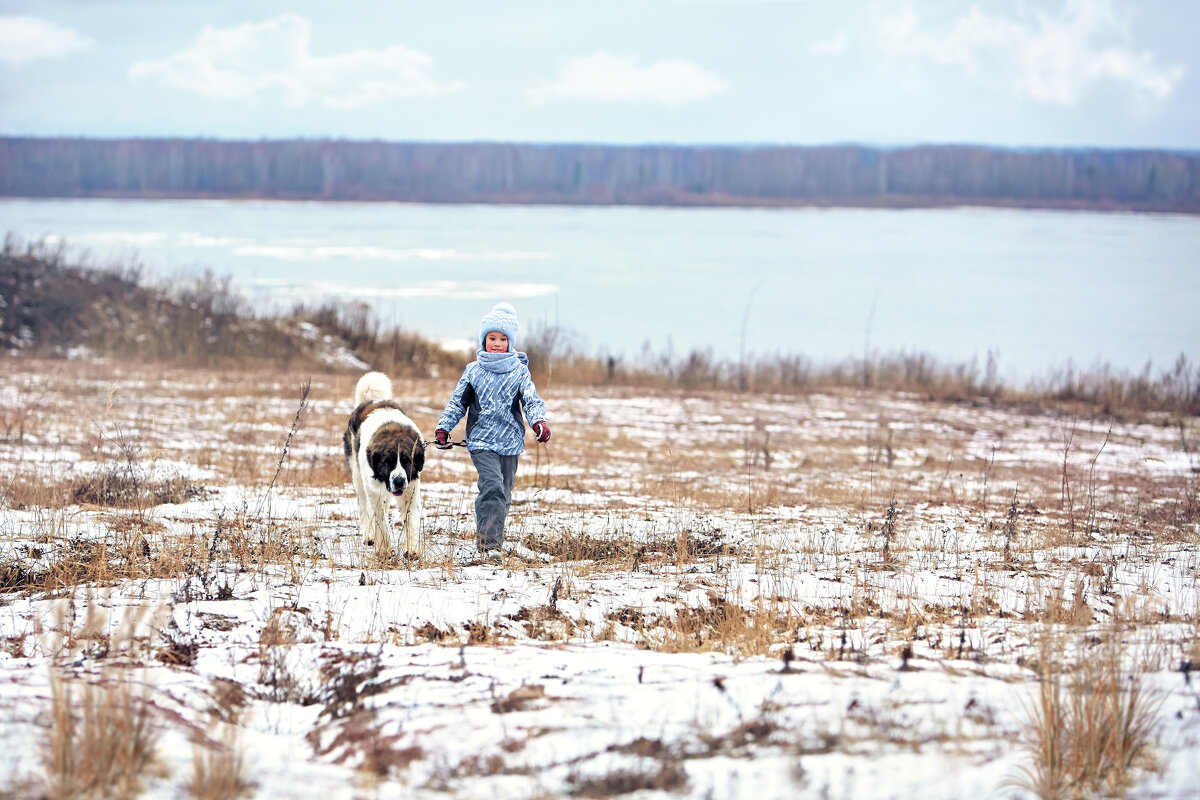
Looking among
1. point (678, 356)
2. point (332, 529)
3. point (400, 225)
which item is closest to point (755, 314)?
point (678, 356)

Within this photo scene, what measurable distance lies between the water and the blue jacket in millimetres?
10927

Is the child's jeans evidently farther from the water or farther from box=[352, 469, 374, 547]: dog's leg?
the water

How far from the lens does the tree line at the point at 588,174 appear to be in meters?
102

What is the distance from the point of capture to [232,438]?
1206 cm

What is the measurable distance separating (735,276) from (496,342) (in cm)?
4014

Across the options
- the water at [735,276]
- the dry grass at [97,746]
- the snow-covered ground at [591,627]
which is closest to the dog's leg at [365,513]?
the snow-covered ground at [591,627]

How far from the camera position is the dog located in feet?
20.8

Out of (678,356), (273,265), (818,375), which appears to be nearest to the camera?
(818,375)

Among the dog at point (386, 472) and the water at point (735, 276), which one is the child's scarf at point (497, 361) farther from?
the water at point (735, 276)

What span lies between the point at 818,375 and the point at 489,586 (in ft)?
58.6

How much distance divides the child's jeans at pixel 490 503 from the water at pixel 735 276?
1104 centimetres

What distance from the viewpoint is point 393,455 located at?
633 centimetres

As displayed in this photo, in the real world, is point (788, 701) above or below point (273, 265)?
below

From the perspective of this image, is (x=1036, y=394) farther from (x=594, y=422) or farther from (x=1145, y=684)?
(x=1145, y=684)
